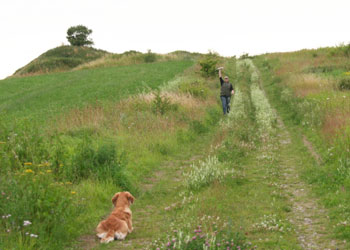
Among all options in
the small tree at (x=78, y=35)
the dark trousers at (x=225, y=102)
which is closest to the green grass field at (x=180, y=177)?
the dark trousers at (x=225, y=102)

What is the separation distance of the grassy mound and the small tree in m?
8.00

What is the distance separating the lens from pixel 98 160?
9039 millimetres

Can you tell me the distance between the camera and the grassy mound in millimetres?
59438

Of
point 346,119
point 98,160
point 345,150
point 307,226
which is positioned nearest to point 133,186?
point 98,160

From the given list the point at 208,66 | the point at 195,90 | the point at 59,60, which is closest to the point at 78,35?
the point at 59,60

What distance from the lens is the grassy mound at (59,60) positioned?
59438 mm

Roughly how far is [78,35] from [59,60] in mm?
26507

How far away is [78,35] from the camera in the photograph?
8812 centimetres

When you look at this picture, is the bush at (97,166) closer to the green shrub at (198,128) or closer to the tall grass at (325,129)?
the tall grass at (325,129)

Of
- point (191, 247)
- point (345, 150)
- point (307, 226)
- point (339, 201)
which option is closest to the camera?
point (191, 247)

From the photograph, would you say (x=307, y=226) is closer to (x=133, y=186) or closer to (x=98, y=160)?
(x=133, y=186)

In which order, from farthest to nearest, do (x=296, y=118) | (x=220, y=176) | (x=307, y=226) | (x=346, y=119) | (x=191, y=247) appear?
(x=296, y=118), (x=346, y=119), (x=220, y=176), (x=307, y=226), (x=191, y=247)

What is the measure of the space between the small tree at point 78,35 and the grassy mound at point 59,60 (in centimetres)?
800

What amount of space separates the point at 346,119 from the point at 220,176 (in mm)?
5603
